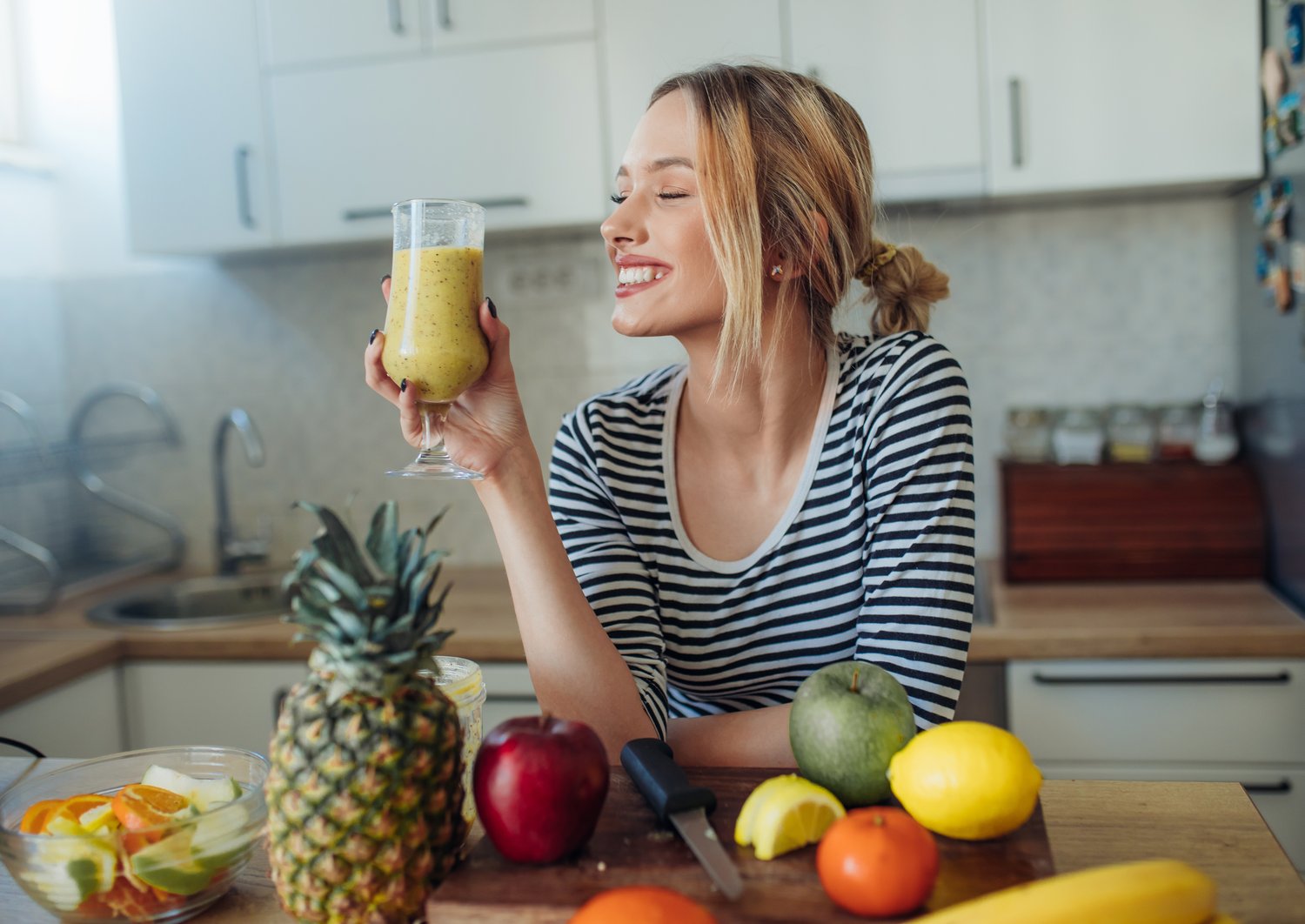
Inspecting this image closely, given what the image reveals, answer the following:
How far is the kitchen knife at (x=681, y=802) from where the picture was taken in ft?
2.27

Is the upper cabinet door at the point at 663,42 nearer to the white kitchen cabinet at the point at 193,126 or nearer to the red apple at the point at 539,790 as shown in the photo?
the white kitchen cabinet at the point at 193,126

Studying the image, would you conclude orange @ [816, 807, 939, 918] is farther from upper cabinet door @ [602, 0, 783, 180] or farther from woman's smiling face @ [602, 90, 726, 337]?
upper cabinet door @ [602, 0, 783, 180]

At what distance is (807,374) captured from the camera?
139 centimetres

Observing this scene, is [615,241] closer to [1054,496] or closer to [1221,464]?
[1054,496]

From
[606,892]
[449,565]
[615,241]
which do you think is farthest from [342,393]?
[606,892]

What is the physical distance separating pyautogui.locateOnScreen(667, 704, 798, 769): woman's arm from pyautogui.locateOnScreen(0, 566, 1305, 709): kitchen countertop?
0.81 m

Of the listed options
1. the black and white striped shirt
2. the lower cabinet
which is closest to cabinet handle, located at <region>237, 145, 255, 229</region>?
the black and white striped shirt

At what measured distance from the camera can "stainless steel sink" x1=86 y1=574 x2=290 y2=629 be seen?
2.51m

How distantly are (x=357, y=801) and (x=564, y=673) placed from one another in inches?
18.3

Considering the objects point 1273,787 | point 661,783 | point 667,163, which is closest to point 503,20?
point 667,163

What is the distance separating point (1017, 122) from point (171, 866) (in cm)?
197

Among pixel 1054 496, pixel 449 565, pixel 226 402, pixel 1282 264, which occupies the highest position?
pixel 1282 264

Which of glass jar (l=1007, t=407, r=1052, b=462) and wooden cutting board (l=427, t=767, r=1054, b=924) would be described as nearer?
wooden cutting board (l=427, t=767, r=1054, b=924)

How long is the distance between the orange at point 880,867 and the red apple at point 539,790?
6.2 inches
